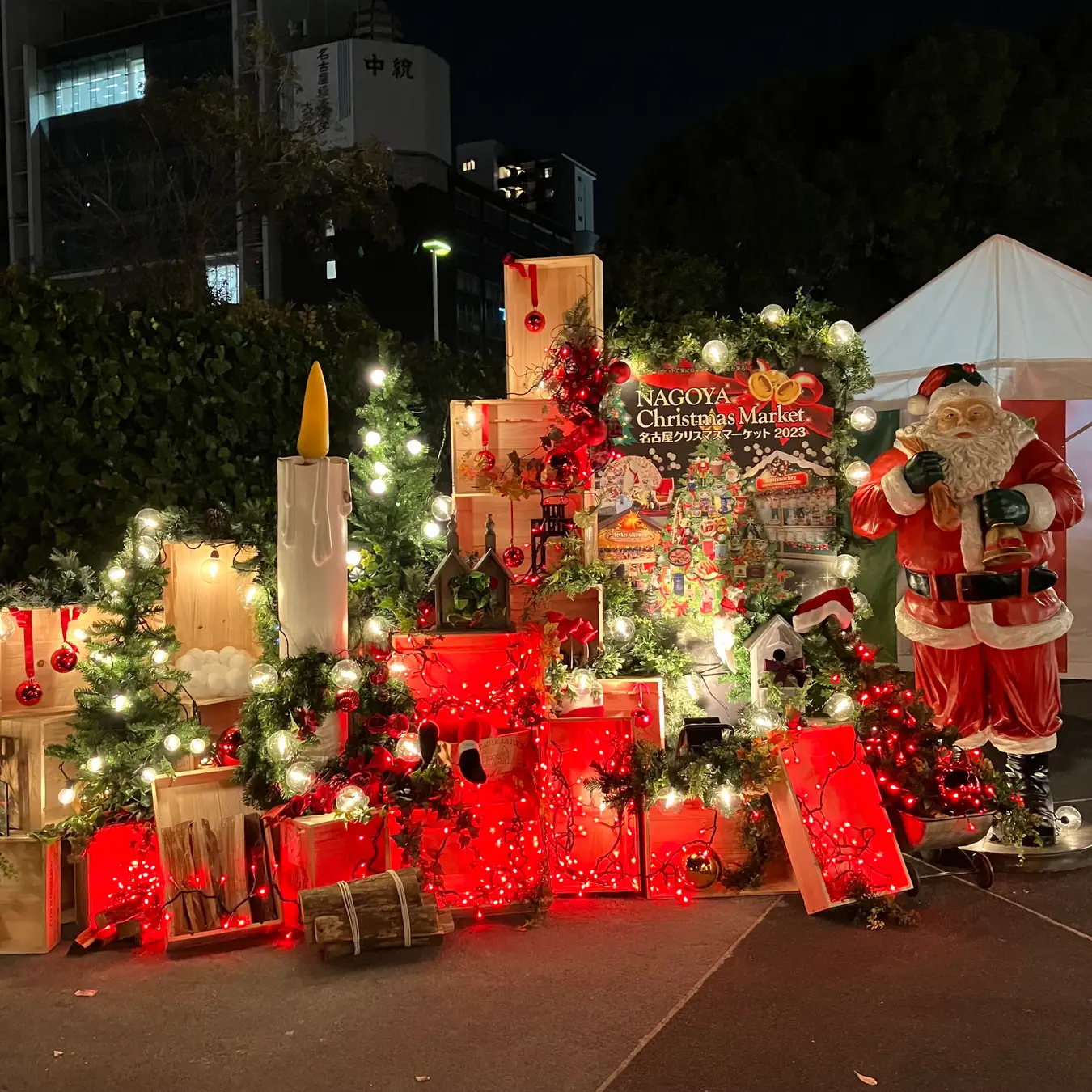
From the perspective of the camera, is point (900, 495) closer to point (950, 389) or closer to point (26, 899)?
point (950, 389)

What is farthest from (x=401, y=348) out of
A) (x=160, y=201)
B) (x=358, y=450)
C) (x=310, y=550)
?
(x=160, y=201)

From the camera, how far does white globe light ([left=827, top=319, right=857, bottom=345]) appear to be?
4.88 m

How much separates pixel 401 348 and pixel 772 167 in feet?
27.3

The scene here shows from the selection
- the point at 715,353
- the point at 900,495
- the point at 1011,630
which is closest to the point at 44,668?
the point at 715,353

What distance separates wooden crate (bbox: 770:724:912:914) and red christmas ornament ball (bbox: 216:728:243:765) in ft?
7.50

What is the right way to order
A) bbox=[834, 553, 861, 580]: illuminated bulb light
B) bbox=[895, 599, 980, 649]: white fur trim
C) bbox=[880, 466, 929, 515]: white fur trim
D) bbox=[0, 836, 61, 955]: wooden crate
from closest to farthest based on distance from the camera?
bbox=[0, 836, 61, 955]: wooden crate, bbox=[880, 466, 929, 515]: white fur trim, bbox=[895, 599, 980, 649]: white fur trim, bbox=[834, 553, 861, 580]: illuminated bulb light

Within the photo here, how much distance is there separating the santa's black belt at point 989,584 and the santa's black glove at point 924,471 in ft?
1.37

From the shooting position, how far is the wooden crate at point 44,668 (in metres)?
4.20

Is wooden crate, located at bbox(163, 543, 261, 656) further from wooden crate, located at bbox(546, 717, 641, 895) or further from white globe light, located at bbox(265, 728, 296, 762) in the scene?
wooden crate, located at bbox(546, 717, 641, 895)

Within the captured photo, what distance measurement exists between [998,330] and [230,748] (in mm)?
5768

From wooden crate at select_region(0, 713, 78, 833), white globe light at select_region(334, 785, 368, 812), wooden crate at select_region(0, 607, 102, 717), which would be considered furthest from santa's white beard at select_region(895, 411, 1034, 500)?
wooden crate at select_region(0, 713, 78, 833)

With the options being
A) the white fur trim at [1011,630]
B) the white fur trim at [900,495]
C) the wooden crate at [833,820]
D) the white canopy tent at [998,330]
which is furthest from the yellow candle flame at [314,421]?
the white canopy tent at [998,330]

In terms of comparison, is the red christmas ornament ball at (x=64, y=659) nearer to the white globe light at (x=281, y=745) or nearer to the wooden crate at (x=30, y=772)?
the wooden crate at (x=30, y=772)

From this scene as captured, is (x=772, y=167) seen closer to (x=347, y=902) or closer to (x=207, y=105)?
(x=207, y=105)
